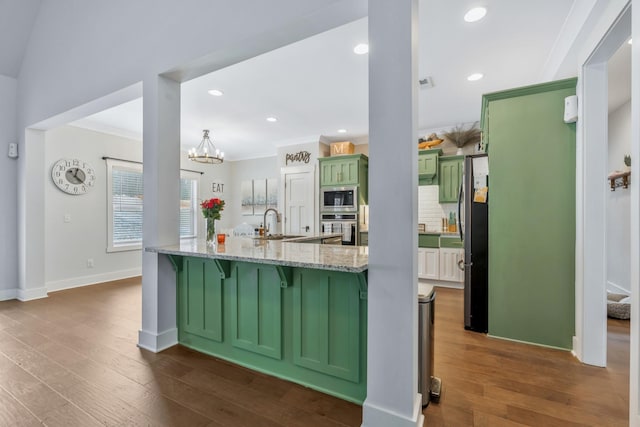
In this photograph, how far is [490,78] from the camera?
11.7ft

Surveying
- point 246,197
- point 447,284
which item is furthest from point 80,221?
point 447,284

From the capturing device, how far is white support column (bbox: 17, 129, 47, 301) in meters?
4.04

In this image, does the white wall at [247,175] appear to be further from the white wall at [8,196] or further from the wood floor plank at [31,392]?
the wood floor plank at [31,392]

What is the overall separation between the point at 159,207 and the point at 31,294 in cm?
323

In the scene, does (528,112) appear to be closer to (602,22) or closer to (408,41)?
(602,22)

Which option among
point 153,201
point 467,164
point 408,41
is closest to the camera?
point 408,41

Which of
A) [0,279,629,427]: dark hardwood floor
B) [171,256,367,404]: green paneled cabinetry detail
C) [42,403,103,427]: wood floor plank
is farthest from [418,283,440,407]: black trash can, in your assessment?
[42,403,103,427]: wood floor plank

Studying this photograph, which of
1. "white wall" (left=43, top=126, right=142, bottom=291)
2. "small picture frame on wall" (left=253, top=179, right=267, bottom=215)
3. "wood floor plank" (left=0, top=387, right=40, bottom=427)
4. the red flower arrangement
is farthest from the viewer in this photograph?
"small picture frame on wall" (left=253, top=179, right=267, bottom=215)

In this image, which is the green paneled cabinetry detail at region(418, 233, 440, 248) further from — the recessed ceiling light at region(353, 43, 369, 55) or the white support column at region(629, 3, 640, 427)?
the white support column at region(629, 3, 640, 427)

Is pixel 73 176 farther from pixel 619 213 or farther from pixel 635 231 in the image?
pixel 619 213

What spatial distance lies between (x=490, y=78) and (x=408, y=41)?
2736 mm

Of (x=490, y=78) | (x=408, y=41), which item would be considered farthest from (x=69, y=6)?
(x=490, y=78)

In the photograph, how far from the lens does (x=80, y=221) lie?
4.94 metres

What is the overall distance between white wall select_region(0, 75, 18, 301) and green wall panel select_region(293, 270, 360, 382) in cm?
460
